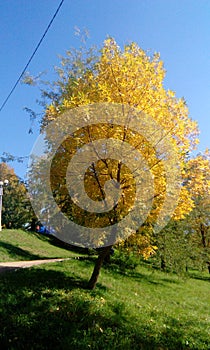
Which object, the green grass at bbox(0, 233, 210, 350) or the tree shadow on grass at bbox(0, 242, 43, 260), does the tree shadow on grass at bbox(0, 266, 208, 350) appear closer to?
the green grass at bbox(0, 233, 210, 350)

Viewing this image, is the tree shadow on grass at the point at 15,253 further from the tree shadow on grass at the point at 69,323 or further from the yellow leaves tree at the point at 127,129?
the yellow leaves tree at the point at 127,129

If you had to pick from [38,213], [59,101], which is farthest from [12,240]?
[59,101]

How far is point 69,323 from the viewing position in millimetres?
5484

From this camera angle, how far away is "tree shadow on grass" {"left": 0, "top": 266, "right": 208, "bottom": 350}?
486 cm

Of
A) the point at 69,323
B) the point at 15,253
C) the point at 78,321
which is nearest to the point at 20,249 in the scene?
the point at 15,253

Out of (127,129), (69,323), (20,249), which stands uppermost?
(127,129)

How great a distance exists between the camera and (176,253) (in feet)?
46.8

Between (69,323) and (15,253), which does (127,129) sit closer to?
(69,323)

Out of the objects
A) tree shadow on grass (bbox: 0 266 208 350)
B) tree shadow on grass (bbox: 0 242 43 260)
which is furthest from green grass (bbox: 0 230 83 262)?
tree shadow on grass (bbox: 0 266 208 350)

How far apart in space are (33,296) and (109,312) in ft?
5.89

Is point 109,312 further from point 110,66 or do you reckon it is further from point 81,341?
point 110,66

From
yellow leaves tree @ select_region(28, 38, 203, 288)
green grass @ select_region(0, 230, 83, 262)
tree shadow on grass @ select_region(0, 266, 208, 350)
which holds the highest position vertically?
yellow leaves tree @ select_region(28, 38, 203, 288)

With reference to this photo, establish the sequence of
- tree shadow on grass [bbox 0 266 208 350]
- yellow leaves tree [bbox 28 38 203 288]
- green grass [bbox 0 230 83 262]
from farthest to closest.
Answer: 1. green grass [bbox 0 230 83 262]
2. yellow leaves tree [bbox 28 38 203 288]
3. tree shadow on grass [bbox 0 266 208 350]

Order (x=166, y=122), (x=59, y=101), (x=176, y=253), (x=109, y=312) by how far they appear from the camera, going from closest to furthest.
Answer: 1. (x=109, y=312)
2. (x=166, y=122)
3. (x=59, y=101)
4. (x=176, y=253)
